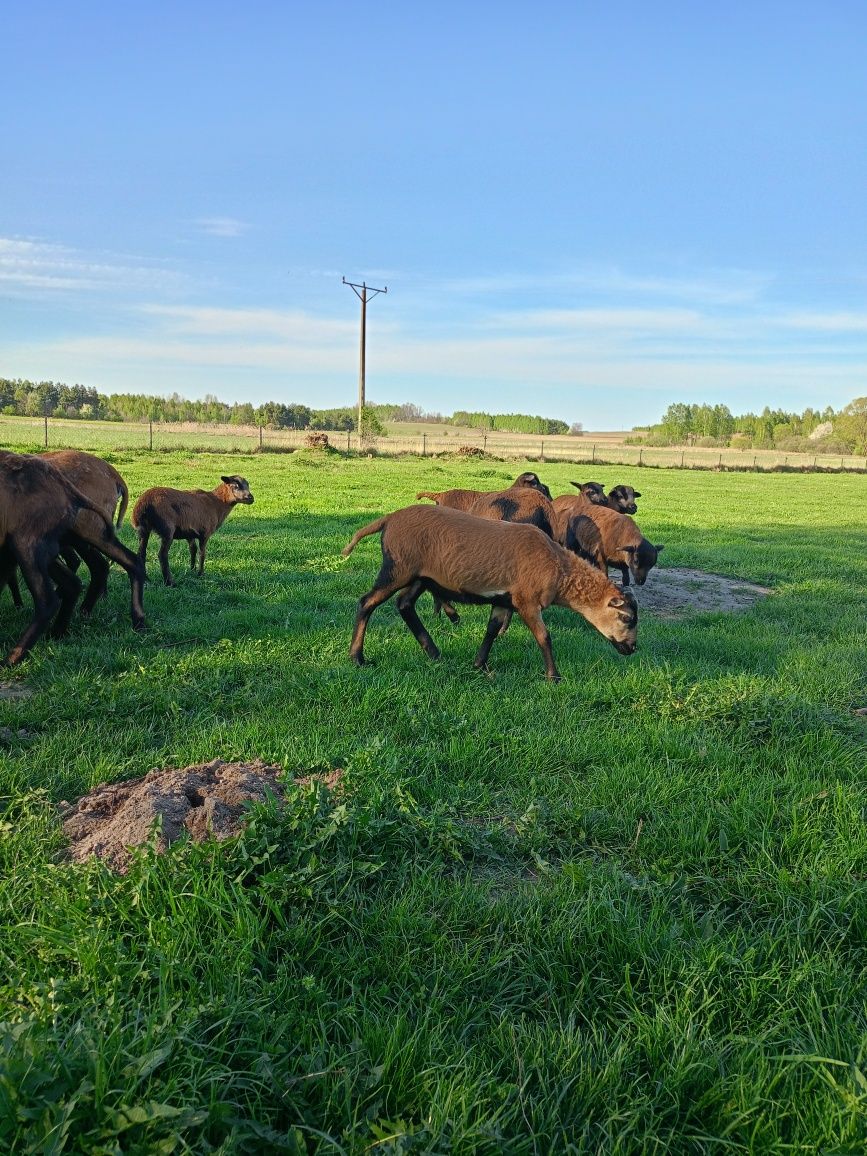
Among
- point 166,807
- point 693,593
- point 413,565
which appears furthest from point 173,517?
point 693,593

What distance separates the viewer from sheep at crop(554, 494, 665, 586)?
9594mm

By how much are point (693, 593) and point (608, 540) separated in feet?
5.22

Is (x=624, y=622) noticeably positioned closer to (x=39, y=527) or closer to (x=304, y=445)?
(x=39, y=527)

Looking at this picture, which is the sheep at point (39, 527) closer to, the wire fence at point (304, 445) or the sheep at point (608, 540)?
the sheep at point (608, 540)

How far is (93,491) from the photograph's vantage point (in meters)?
8.09

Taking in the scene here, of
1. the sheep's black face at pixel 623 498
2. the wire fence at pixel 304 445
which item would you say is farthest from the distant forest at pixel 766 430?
the sheep's black face at pixel 623 498

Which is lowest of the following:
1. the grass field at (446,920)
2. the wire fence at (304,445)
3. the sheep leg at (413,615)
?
the grass field at (446,920)

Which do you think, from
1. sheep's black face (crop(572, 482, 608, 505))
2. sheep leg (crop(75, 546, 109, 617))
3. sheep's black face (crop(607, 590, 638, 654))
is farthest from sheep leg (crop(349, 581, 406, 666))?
sheep's black face (crop(572, 482, 608, 505))

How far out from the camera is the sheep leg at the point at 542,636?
19.1 ft

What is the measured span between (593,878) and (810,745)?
233 centimetres

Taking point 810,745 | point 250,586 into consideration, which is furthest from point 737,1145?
point 250,586

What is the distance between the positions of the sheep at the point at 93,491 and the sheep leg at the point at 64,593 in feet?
1.55

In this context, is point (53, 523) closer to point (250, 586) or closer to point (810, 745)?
point (250, 586)

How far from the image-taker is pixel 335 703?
4.95 m
